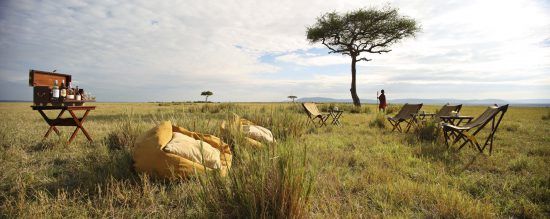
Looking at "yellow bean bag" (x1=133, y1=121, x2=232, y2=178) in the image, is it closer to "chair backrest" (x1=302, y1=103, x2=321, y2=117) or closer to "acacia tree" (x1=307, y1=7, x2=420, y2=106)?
"chair backrest" (x1=302, y1=103, x2=321, y2=117)

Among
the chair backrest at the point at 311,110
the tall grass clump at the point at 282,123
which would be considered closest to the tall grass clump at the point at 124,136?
the tall grass clump at the point at 282,123

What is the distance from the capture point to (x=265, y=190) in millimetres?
2047

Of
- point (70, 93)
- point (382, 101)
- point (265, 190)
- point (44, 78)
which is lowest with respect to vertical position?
point (265, 190)

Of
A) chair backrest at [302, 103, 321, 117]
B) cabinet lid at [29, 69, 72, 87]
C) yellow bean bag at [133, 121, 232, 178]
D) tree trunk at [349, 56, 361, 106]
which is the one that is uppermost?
tree trunk at [349, 56, 361, 106]

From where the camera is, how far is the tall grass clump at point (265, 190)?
1.94m

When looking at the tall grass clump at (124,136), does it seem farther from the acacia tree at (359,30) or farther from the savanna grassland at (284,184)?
the acacia tree at (359,30)

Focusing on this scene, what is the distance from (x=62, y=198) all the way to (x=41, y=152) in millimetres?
2508

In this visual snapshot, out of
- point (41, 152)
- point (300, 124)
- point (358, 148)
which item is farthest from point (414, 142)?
point (41, 152)

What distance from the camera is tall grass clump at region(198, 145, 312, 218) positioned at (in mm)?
1941

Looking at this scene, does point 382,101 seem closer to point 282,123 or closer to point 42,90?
point 282,123

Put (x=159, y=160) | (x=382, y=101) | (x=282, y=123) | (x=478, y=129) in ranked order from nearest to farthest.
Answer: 1. (x=159, y=160)
2. (x=478, y=129)
3. (x=282, y=123)
4. (x=382, y=101)

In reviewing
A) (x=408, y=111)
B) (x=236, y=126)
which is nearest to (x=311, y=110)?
(x=408, y=111)

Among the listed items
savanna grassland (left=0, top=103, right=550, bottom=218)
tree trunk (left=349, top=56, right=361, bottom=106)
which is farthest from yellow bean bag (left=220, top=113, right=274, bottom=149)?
tree trunk (left=349, top=56, right=361, bottom=106)

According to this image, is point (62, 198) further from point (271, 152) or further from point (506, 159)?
point (506, 159)
